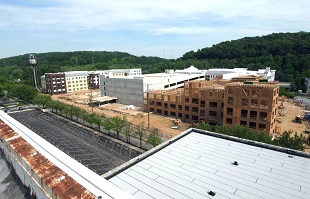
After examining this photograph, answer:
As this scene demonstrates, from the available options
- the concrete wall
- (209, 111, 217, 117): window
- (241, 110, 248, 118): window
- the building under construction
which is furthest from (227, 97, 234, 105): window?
the concrete wall

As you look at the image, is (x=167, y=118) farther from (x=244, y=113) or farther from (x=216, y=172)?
(x=216, y=172)

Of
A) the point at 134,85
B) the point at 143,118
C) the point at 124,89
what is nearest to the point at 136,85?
the point at 134,85

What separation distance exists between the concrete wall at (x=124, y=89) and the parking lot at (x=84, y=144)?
23.4m

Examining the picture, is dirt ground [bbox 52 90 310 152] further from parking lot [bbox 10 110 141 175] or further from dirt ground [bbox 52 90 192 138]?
parking lot [bbox 10 110 141 175]

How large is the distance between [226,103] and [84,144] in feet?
98.3

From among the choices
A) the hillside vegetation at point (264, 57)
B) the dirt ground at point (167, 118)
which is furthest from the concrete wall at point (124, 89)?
the hillside vegetation at point (264, 57)

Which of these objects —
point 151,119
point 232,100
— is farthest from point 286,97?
point 151,119

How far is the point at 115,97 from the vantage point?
263ft

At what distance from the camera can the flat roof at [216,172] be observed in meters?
13.4

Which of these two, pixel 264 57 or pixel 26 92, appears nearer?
pixel 26 92

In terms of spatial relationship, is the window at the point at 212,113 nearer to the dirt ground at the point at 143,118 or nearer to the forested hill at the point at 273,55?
the dirt ground at the point at 143,118

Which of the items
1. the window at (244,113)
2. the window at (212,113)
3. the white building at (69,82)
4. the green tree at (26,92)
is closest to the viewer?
the window at (244,113)

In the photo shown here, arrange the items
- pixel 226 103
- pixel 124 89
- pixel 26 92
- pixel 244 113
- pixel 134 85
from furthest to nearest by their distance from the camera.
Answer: pixel 26 92
pixel 124 89
pixel 134 85
pixel 226 103
pixel 244 113

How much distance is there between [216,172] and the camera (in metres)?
15.6
